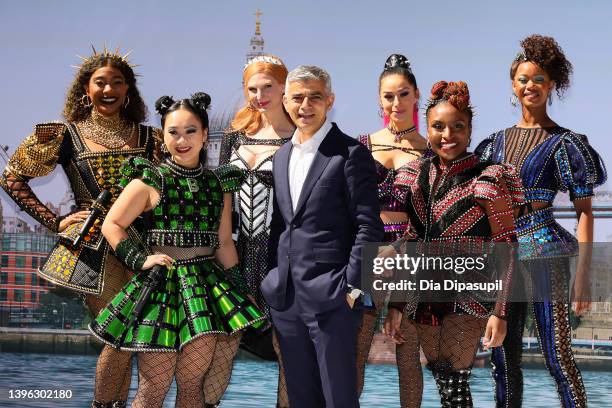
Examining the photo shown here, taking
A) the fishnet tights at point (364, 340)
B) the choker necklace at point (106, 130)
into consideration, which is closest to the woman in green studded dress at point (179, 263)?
→ the fishnet tights at point (364, 340)

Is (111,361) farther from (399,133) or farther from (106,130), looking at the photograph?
(399,133)

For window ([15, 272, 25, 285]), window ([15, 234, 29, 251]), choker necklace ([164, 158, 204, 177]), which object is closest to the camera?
choker necklace ([164, 158, 204, 177])

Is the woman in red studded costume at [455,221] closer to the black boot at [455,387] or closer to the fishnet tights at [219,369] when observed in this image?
the black boot at [455,387]

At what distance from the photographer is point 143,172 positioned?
16.0 ft

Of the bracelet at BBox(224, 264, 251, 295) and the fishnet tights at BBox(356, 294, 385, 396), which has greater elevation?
the bracelet at BBox(224, 264, 251, 295)

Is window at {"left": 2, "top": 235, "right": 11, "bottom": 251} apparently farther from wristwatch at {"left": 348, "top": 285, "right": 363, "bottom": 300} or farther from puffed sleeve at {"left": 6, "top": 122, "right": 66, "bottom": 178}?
wristwatch at {"left": 348, "top": 285, "right": 363, "bottom": 300}

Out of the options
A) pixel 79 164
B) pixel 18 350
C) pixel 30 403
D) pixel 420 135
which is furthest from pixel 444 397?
pixel 18 350

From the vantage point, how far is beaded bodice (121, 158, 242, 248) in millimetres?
4898

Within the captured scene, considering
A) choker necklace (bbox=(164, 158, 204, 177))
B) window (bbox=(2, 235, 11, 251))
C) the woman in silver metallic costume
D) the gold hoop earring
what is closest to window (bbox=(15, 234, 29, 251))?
window (bbox=(2, 235, 11, 251))

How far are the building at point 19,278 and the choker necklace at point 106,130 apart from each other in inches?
1943

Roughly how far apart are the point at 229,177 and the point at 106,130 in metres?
1.36

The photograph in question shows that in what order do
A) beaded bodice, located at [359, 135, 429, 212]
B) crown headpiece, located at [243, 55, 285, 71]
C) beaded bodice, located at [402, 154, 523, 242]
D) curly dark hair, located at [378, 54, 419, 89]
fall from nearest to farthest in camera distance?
beaded bodice, located at [402, 154, 523, 242]
beaded bodice, located at [359, 135, 429, 212]
curly dark hair, located at [378, 54, 419, 89]
crown headpiece, located at [243, 55, 285, 71]

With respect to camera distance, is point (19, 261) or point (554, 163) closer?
point (554, 163)

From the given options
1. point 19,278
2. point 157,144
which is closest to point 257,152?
point 157,144
